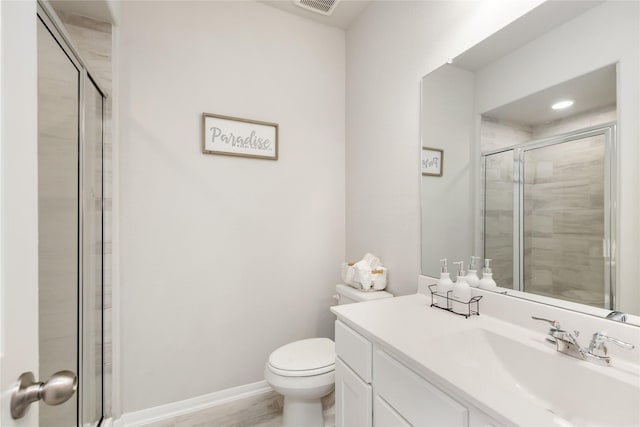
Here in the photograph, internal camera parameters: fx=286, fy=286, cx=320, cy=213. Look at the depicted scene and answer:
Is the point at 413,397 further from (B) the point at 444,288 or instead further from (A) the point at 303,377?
(A) the point at 303,377

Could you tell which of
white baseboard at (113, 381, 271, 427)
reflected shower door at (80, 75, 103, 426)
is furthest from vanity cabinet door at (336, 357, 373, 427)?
reflected shower door at (80, 75, 103, 426)

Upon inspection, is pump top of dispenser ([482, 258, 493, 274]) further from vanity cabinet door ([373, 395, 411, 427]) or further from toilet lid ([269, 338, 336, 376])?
toilet lid ([269, 338, 336, 376])

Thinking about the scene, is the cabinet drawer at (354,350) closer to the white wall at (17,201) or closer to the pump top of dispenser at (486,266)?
the pump top of dispenser at (486,266)

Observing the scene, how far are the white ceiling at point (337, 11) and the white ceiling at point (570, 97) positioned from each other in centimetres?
136

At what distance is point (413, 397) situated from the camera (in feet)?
2.77

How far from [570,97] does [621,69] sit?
0.13m

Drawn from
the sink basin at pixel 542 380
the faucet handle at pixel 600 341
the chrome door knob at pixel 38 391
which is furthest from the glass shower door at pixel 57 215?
the faucet handle at pixel 600 341

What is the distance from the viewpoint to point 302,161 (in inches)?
81.6

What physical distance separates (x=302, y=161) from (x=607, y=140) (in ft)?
5.16

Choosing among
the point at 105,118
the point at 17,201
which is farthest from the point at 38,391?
the point at 105,118

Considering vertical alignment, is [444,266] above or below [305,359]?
above

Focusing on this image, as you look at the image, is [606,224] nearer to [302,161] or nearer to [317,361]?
[317,361]

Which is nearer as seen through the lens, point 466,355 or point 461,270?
point 466,355

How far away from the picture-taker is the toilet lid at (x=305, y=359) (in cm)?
144
